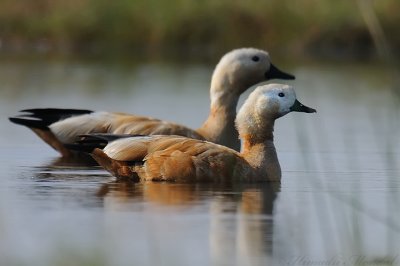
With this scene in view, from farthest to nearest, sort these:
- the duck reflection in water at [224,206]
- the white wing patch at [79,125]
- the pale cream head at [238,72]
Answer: the pale cream head at [238,72]
the white wing patch at [79,125]
the duck reflection in water at [224,206]

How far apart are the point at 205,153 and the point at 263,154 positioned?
51 centimetres

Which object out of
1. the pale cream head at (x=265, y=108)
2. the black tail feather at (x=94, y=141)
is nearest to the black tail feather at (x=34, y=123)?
the black tail feather at (x=94, y=141)

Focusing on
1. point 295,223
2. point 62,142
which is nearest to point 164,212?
point 295,223

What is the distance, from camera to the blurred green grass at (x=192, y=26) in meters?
30.8

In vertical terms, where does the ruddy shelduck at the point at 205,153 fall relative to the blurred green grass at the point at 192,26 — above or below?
below

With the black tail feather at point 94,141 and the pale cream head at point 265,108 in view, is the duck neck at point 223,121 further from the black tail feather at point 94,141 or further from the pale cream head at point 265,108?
the black tail feather at point 94,141

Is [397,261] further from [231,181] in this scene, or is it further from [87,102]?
[87,102]

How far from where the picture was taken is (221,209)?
9844 millimetres

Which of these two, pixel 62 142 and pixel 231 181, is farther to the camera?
pixel 62 142

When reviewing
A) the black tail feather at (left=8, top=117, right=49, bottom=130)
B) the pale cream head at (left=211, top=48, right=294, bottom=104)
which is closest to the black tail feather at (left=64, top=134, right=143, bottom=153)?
the black tail feather at (left=8, top=117, right=49, bottom=130)

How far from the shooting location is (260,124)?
37.3 ft

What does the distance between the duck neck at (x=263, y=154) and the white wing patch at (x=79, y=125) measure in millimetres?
2056

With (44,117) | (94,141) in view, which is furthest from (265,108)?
(44,117)

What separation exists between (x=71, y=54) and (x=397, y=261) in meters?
22.7
